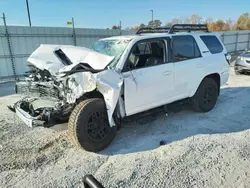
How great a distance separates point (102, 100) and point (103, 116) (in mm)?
266

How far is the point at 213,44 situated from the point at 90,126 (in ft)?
12.0

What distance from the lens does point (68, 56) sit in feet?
12.4

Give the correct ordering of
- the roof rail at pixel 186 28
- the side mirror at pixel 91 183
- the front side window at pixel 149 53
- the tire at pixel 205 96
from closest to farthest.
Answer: the side mirror at pixel 91 183
the front side window at pixel 149 53
the roof rail at pixel 186 28
the tire at pixel 205 96

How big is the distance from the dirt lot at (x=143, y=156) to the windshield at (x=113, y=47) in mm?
1496

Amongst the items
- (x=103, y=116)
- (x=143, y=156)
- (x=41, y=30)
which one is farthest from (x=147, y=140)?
(x=41, y=30)

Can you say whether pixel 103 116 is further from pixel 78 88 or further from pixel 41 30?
pixel 41 30

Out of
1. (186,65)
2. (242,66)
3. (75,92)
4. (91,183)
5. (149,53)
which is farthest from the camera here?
(242,66)

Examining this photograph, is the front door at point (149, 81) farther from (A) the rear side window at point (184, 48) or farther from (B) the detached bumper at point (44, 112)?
(B) the detached bumper at point (44, 112)

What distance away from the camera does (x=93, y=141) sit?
3398 millimetres

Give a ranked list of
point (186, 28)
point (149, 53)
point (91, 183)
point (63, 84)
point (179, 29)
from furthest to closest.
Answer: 1. point (186, 28)
2. point (179, 29)
3. point (149, 53)
4. point (63, 84)
5. point (91, 183)

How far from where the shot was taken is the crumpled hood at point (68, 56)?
11.4 ft

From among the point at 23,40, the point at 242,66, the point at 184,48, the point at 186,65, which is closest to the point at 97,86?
the point at 186,65

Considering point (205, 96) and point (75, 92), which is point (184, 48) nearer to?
point (205, 96)

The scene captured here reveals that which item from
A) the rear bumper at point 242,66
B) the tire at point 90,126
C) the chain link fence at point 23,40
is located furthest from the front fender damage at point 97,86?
the rear bumper at point 242,66
